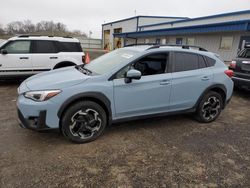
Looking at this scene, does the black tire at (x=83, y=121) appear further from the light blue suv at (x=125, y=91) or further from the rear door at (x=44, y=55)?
the rear door at (x=44, y=55)

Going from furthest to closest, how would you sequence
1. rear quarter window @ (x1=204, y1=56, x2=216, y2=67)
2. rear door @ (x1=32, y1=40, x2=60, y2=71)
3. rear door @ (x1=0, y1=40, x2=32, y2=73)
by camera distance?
rear door @ (x1=32, y1=40, x2=60, y2=71), rear door @ (x1=0, y1=40, x2=32, y2=73), rear quarter window @ (x1=204, y1=56, x2=216, y2=67)

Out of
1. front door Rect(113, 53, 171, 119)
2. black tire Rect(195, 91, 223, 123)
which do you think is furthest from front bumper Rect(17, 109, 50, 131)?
black tire Rect(195, 91, 223, 123)

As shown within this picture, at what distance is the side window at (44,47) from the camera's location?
24.5ft

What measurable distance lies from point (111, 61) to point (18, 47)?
4.89m

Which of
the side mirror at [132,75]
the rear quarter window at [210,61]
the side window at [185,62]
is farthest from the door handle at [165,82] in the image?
the rear quarter window at [210,61]

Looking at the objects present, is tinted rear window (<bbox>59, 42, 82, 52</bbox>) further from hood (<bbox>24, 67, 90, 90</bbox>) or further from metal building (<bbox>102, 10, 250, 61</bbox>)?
metal building (<bbox>102, 10, 250, 61</bbox>)

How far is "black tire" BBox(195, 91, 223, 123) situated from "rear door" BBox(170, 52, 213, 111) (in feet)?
0.76

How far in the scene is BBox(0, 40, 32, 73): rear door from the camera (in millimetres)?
7035

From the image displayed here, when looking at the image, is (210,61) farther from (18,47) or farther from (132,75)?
(18,47)

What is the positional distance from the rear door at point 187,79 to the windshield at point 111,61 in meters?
0.95

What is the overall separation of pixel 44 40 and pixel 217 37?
43.2 ft

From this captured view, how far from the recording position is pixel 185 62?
421cm

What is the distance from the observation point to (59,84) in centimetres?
323

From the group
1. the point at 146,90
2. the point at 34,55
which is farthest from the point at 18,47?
the point at 146,90
